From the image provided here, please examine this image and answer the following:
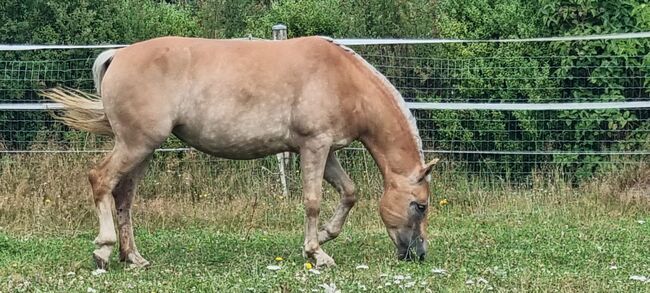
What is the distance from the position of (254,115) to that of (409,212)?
1.30m

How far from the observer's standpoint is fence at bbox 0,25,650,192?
34.7ft

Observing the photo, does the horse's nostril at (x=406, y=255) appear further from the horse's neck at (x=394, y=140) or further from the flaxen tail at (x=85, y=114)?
the flaxen tail at (x=85, y=114)

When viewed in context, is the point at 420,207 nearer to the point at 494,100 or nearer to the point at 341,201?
the point at 341,201

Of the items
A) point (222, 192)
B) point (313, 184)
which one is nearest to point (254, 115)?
point (313, 184)

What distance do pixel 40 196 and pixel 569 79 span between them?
17.6ft

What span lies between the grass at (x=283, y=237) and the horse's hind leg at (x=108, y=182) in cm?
16

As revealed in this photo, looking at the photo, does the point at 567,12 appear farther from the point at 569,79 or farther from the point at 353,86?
the point at 353,86

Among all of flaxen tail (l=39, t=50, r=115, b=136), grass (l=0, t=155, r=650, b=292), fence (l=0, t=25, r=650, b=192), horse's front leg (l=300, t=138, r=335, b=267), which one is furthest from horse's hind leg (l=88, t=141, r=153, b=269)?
fence (l=0, t=25, r=650, b=192)

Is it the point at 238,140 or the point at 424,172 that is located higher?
the point at 238,140

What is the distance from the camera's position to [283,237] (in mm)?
8617

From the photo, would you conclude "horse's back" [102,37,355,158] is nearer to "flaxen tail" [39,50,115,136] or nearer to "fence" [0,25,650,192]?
"flaxen tail" [39,50,115,136]

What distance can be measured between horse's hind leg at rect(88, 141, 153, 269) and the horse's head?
69.1 inches

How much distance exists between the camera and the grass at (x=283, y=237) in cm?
620

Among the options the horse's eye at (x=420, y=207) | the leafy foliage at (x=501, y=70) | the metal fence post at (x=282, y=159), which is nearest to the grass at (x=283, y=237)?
the metal fence post at (x=282, y=159)
